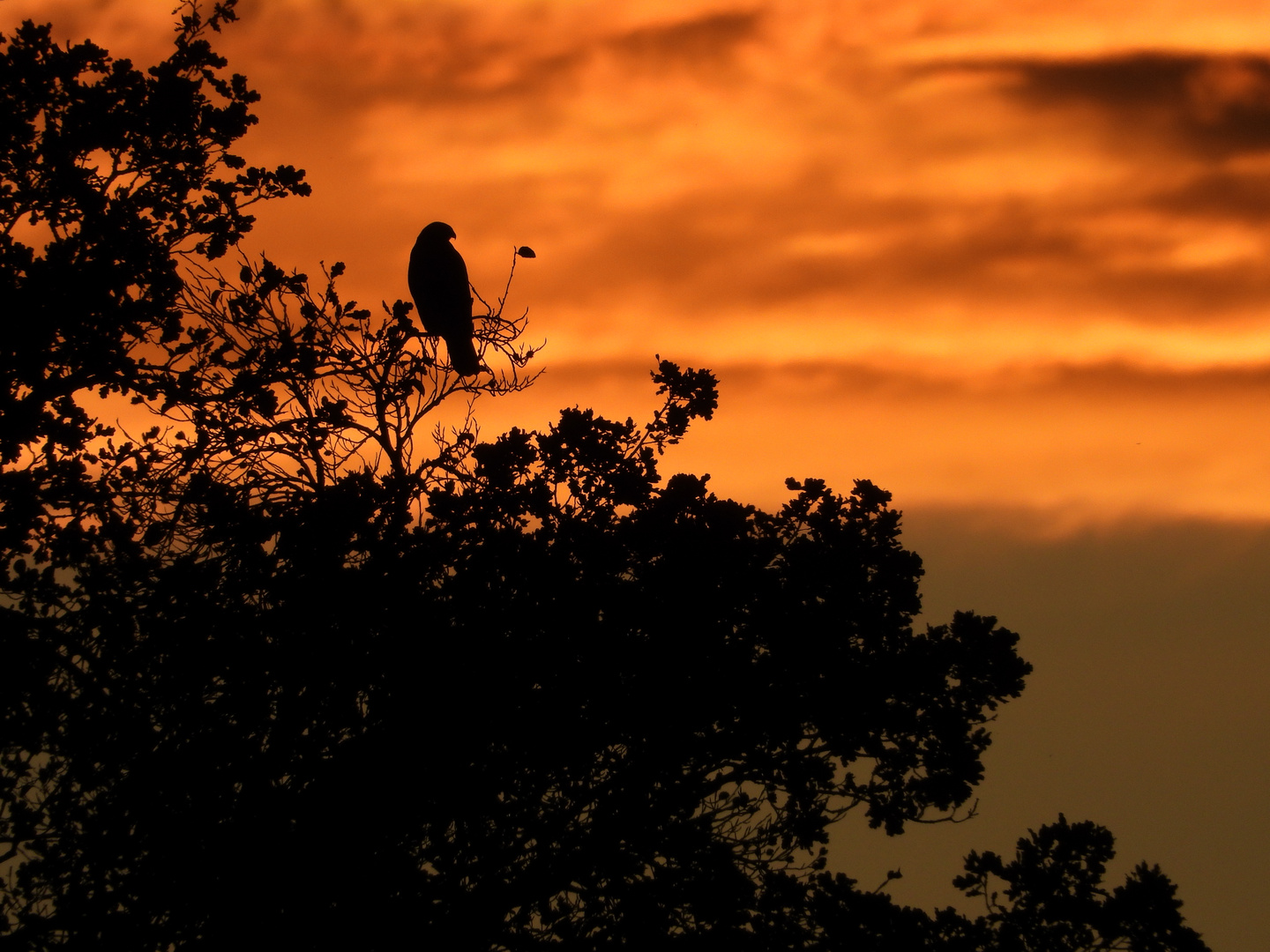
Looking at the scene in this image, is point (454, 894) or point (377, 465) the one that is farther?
point (377, 465)

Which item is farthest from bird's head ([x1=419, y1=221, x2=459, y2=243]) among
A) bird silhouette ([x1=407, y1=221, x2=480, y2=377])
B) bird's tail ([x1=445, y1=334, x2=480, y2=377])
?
bird's tail ([x1=445, y1=334, x2=480, y2=377])

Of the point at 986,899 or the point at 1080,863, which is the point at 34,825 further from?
the point at 1080,863

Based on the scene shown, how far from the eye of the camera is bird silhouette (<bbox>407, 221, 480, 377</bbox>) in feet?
44.8

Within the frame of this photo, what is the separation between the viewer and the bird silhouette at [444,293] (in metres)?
13.7

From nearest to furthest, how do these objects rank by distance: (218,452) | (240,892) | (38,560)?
(240,892) < (38,560) < (218,452)

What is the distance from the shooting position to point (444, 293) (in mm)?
14734

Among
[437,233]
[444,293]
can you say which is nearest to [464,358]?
[444,293]

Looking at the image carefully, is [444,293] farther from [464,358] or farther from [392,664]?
[392,664]

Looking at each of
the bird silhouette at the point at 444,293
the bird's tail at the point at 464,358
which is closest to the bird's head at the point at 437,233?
the bird silhouette at the point at 444,293

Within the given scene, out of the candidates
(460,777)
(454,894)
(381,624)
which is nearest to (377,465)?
(381,624)

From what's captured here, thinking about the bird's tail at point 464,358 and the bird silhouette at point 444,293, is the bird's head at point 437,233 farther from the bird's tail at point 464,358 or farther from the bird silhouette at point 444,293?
the bird's tail at point 464,358

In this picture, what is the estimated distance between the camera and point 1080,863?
38.2 feet

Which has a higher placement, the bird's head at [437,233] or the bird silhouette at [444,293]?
the bird's head at [437,233]

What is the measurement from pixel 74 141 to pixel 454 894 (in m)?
7.85
